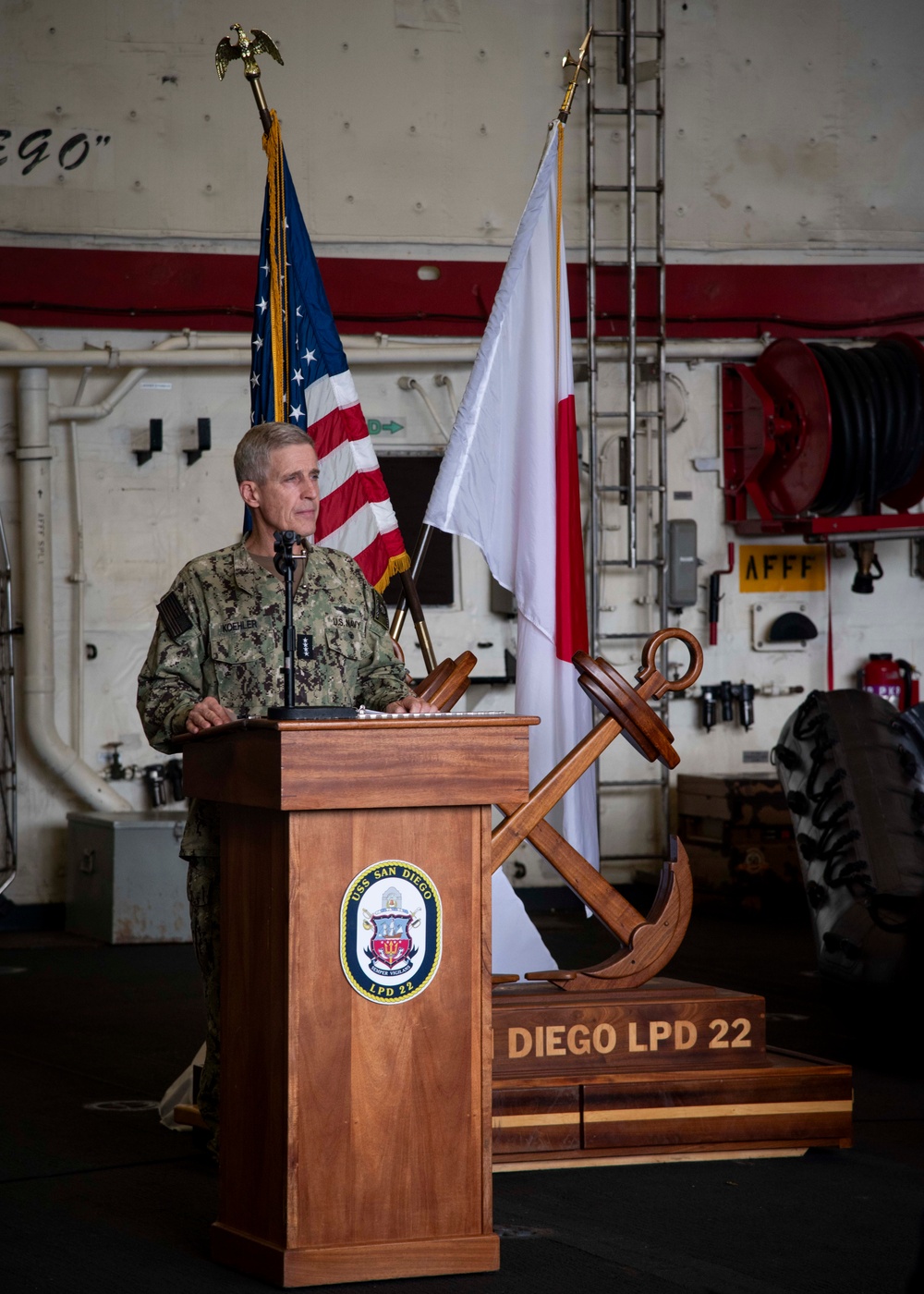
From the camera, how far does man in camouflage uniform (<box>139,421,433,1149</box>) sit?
3.14 metres

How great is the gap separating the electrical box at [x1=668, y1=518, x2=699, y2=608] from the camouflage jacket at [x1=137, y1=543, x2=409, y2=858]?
14.5ft

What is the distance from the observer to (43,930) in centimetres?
700

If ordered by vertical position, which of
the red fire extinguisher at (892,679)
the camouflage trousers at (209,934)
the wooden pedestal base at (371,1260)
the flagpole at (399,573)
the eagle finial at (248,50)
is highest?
the eagle finial at (248,50)

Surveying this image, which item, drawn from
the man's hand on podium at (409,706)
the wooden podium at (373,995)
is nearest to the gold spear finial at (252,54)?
the man's hand on podium at (409,706)

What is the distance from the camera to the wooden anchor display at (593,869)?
3.46 meters

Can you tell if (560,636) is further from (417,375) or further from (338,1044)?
(417,375)

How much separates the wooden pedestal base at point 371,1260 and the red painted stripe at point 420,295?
540cm


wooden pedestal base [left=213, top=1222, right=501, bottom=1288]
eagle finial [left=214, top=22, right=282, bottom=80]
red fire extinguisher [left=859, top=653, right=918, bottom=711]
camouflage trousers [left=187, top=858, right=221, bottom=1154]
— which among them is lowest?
wooden pedestal base [left=213, top=1222, right=501, bottom=1288]

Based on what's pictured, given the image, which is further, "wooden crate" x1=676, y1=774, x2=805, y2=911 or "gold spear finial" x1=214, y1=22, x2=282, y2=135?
"wooden crate" x1=676, y1=774, x2=805, y2=911

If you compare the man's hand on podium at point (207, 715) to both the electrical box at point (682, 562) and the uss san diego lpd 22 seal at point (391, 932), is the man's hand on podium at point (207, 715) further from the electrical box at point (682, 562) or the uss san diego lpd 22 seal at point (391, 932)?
the electrical box at point (682, 562)

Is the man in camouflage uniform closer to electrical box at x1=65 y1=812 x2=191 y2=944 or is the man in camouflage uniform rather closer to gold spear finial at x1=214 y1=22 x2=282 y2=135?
gold spear finial at x1=214 y1=22 x2=282 y2=135

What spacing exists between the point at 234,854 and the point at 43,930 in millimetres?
4748

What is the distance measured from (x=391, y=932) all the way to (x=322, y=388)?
244 centimetres

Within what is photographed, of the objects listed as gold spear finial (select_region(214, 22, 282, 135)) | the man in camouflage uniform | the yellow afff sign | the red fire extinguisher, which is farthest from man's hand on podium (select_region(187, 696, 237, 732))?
the red fire extinguisher
